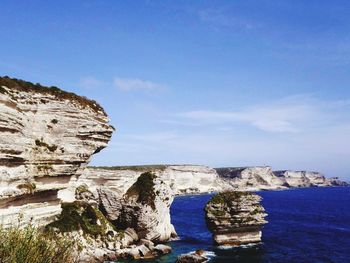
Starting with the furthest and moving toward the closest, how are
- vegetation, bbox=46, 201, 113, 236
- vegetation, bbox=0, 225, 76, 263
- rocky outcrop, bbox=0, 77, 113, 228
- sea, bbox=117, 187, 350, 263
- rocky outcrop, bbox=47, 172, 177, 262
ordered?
sea, bbox=117, 187, 350, 263
rocky outcrop, bbox=47, 172, 177, 262
vegetation, bbox=46, 201, 113, 236
rocky outcrop, bbox=0, 77, 113, 228
vegetation, bbox=0, 225, 76, 263

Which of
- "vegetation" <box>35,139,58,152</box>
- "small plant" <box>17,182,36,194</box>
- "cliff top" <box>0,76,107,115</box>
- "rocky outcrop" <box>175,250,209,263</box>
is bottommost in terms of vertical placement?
"rocky outcrop" <box>175,250,209,263</box>

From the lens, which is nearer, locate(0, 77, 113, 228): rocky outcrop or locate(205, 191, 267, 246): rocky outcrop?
locate(0, 77, 113, 228): rocky outcrop

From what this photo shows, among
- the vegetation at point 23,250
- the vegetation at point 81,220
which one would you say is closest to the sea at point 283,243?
the vegetation at point 81,220

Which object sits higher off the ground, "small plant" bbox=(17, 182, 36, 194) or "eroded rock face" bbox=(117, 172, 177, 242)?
"small plant" bbox=(17, 182, 36, 194)

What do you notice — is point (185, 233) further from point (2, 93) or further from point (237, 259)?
point (2, 93)

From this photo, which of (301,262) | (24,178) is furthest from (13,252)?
(301,262)

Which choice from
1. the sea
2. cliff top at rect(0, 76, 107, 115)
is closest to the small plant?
cliff top at rect(0, 76, 107, 115)

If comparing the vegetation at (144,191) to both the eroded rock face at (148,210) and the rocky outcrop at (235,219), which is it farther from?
the rocky outcrop at (235,219)

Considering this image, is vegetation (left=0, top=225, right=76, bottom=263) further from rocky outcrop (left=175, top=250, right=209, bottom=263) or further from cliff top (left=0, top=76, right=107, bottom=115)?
rocky outcrop (left=175, top=250, right=209, bottom=263)
